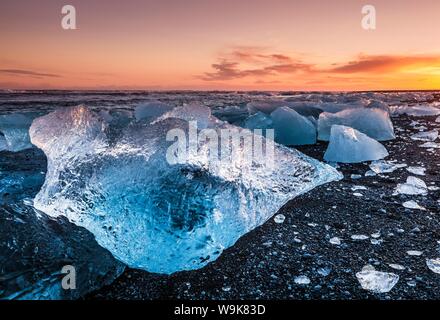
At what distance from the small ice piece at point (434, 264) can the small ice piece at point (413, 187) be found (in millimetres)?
865

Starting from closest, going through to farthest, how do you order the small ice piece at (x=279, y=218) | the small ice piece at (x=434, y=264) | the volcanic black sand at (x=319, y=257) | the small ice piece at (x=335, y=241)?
the volcanic black sand at (x=319, y=257) → the small ice piece at (x=434, y=264) → the small ice piece at (x=335, y=241) → the small ice piece at (x=279, y=218)

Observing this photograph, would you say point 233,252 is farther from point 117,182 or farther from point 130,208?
point 117,182

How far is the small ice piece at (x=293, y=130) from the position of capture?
3758 millimetres

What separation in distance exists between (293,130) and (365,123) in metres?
0.89

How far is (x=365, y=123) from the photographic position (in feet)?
12.9

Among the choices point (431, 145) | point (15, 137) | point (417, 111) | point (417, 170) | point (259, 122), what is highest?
point (417, 111)

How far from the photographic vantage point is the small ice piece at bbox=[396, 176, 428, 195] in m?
2.20

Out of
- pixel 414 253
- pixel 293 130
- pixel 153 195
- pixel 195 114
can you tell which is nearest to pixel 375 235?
pixel 414 253

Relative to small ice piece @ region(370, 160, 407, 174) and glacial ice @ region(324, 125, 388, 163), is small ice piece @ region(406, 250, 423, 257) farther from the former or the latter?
glacial ice @ region(324, 125, 388, 163)

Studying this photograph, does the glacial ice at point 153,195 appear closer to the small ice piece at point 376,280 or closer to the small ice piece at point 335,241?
the small ice piece at point 335,241

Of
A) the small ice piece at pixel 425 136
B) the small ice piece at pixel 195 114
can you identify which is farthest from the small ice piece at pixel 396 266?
the small ice piece at pixel 425 136

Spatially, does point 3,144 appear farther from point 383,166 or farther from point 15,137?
point 383,166

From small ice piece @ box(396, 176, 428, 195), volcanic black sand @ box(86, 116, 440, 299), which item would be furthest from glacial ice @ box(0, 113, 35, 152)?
small ice piece @ box(396, 176, 428, 195)
